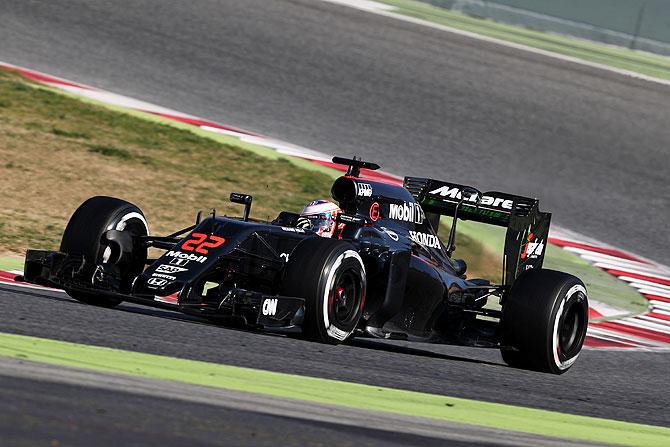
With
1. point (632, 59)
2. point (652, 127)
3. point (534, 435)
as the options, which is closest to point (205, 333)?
point (534, 435)

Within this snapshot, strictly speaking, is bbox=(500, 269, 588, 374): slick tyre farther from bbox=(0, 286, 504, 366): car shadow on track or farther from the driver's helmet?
the driver's helmet

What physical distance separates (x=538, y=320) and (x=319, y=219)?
1526 millimetres

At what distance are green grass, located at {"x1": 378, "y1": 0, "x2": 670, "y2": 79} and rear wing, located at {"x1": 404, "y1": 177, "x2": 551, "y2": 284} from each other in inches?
502

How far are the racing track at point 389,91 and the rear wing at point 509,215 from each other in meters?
5.70

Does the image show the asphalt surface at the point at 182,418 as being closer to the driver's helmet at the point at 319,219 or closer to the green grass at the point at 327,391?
the green grass at the point at 327,391

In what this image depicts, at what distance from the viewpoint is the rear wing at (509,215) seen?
364 inches

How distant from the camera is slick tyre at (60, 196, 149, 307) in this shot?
7.74 m

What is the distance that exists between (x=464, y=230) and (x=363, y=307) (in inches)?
245

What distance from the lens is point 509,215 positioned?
365 inches

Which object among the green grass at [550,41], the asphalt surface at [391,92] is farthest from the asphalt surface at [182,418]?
the green grass at [550,41]

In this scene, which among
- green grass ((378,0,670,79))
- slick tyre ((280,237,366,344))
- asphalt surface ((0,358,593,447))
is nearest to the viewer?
asphalt surface ((0,358,593,447))

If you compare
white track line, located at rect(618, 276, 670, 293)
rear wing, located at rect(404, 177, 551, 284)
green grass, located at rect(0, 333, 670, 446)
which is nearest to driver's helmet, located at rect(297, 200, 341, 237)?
rear wing, located at rect(404, 177, 551, 284)

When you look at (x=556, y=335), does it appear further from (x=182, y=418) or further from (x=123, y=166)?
(x=123, y=166)

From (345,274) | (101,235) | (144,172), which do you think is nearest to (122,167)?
(144,172)
